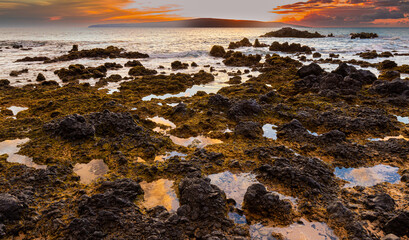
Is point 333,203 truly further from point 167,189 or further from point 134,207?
point 134,207

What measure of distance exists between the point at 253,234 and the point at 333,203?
2150 millimetres

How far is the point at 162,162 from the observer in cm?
728

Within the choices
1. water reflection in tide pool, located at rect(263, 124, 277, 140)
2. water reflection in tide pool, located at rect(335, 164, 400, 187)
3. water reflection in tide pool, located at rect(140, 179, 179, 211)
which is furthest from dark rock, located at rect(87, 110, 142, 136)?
water reflection in tide pool, located at rect(335, 164, 400, 187)

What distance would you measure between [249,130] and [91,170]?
591 centimetres

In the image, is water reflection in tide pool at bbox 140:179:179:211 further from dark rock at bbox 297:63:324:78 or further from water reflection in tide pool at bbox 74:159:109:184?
dark rock at bbox 297:63:324:78

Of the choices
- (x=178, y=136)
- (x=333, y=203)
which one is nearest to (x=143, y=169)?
(x=178, y=136)

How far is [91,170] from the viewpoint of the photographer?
23.0ft

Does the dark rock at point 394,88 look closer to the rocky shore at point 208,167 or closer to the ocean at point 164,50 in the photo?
the rocky shore at point 208,167

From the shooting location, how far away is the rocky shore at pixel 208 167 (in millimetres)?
4797

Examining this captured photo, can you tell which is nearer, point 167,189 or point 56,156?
point 167,189

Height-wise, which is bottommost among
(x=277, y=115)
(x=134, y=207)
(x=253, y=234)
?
Result: (x=253, y=234)

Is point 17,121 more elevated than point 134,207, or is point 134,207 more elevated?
point 17,121

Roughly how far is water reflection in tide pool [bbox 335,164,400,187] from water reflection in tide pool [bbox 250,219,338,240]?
6.57 feet

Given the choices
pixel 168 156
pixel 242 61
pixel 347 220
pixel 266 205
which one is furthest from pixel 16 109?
pixel 242 61
